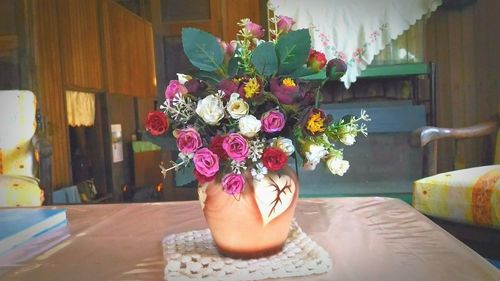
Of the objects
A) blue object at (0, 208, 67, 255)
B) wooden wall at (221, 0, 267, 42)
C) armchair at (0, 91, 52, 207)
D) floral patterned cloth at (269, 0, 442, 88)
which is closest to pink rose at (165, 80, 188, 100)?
blue object at (0, 208, 67, 255)

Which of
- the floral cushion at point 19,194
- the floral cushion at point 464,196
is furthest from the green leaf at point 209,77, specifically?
the floral cushion at point 19,194

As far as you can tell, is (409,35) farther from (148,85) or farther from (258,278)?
(148,85)

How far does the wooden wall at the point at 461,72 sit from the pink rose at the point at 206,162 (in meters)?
2.63

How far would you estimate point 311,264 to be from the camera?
648mm

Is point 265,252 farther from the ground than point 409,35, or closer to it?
closer to it

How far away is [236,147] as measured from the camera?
629mm

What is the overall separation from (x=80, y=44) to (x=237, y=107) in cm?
484

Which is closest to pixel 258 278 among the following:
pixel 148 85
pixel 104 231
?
pixel 104 231

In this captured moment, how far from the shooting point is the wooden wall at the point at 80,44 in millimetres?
4531

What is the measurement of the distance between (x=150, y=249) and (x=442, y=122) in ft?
9.00

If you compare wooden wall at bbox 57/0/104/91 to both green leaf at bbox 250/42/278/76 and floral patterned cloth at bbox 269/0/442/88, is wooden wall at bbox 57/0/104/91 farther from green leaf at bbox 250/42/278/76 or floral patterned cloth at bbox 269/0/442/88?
green leaf at bbox 250/42/278/76

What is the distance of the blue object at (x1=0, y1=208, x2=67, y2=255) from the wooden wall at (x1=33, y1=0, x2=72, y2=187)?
3.34 m

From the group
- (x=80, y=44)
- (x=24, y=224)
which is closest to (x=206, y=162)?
(x=24, y=224)

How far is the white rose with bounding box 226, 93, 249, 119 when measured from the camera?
646mm
